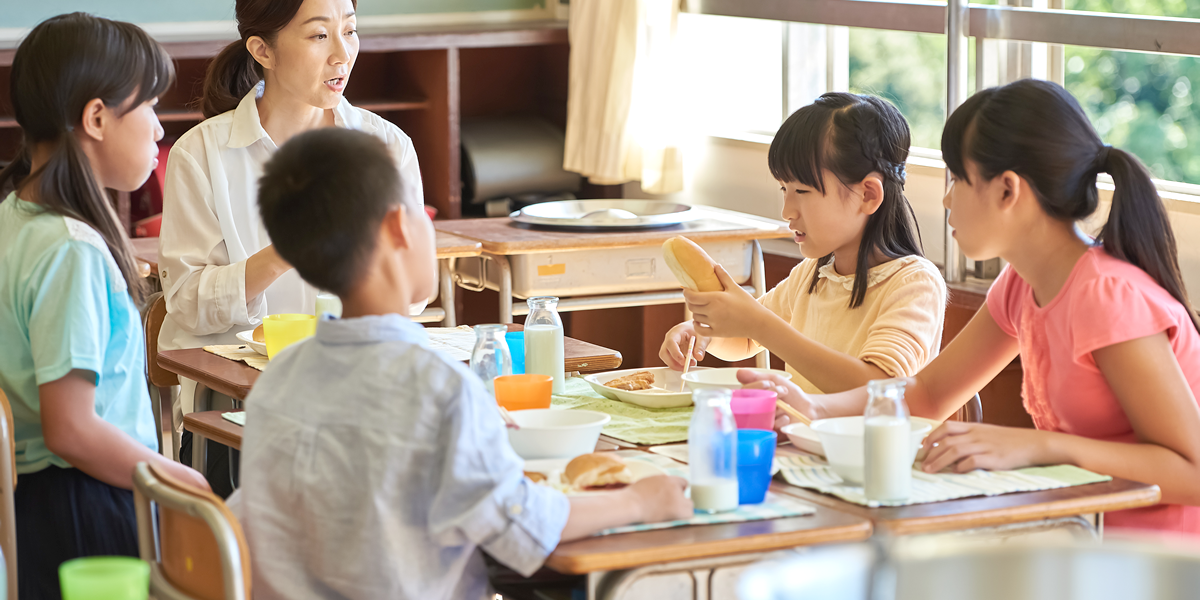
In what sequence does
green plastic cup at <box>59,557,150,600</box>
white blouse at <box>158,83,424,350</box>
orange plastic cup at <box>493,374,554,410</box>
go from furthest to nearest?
white blouse at <box>158,83,424,350</box>
orange plastic cup at <box>493,374,554,410</box>
green plastic cup at <box>59,557,150,600</box>

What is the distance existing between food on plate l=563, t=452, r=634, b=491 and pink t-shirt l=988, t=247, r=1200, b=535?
623mm

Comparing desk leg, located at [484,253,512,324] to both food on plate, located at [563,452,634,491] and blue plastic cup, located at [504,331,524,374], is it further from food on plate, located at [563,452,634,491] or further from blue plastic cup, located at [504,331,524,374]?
food on plate, located at [563,452,634,491]

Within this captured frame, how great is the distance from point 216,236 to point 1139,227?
166cm

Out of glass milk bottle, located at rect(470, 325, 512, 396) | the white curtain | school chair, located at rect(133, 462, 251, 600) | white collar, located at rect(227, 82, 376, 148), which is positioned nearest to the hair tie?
glass milk bottle, located at rect(470, 325, 512, 396)

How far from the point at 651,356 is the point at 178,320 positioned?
2.15 m

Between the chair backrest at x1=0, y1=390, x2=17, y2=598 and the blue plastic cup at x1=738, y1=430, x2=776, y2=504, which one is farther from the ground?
the blue plastic cup at x1=738, y1=430, x2=776, y2=504

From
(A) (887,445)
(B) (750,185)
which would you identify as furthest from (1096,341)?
(B) (750,185)

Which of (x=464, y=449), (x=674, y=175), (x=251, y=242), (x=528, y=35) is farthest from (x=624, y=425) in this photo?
(x=528, y=35)

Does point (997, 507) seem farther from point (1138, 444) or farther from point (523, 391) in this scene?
point (523, 391)

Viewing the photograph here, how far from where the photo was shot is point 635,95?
418 centimetres

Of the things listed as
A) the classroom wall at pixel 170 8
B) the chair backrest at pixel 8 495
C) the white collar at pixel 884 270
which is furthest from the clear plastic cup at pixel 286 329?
the classroom wall at pixel 170 8

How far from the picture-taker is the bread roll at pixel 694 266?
79.6 inches

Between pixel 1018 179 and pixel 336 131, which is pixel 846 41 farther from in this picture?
pixel 336 131

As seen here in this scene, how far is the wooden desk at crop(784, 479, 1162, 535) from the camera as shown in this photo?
1.37m
